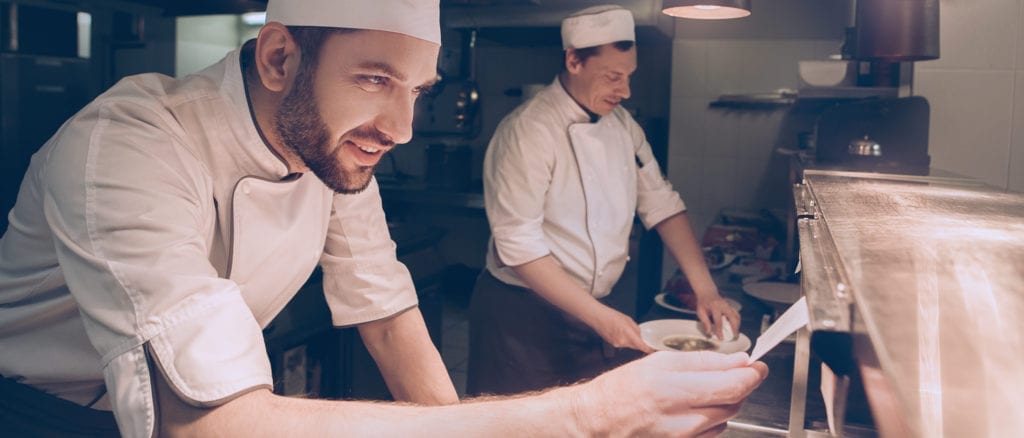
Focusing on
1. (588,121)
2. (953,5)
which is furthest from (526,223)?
(953,5)

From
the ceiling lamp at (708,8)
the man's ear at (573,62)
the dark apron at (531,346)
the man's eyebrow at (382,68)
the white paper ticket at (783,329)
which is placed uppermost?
the ceiling lamp at (708,8)

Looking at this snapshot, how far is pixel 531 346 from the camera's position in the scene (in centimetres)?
263

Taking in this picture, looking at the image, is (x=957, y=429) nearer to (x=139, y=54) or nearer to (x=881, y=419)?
(x=881, y=419)

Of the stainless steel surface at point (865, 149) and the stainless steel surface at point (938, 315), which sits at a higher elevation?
the stainless steel surface at point (865, 149)

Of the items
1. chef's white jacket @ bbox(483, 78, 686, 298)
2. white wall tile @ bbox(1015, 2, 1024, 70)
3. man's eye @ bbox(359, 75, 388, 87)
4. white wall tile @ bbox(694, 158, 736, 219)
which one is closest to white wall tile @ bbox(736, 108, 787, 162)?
white wall tile @ bbox(694, 158, 736, 219)

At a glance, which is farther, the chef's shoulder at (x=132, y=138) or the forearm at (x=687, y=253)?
the forearm at (x=687, y=253)

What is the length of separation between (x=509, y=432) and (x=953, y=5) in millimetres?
2205

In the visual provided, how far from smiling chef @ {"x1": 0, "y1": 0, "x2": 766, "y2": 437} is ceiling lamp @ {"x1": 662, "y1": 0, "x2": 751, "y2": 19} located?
2.67 ft

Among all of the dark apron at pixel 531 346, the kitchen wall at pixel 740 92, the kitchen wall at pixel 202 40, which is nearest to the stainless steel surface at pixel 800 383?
the dark apron at pixel 531 346

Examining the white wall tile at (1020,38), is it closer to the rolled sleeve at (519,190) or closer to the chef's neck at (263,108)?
the rolled sleeve at (519,190)

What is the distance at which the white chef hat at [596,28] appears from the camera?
2646mm

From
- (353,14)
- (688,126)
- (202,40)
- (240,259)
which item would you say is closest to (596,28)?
(353,14)

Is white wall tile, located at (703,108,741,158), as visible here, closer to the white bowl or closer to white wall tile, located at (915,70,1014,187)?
the white bowl

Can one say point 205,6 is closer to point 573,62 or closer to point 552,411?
point 573,62
